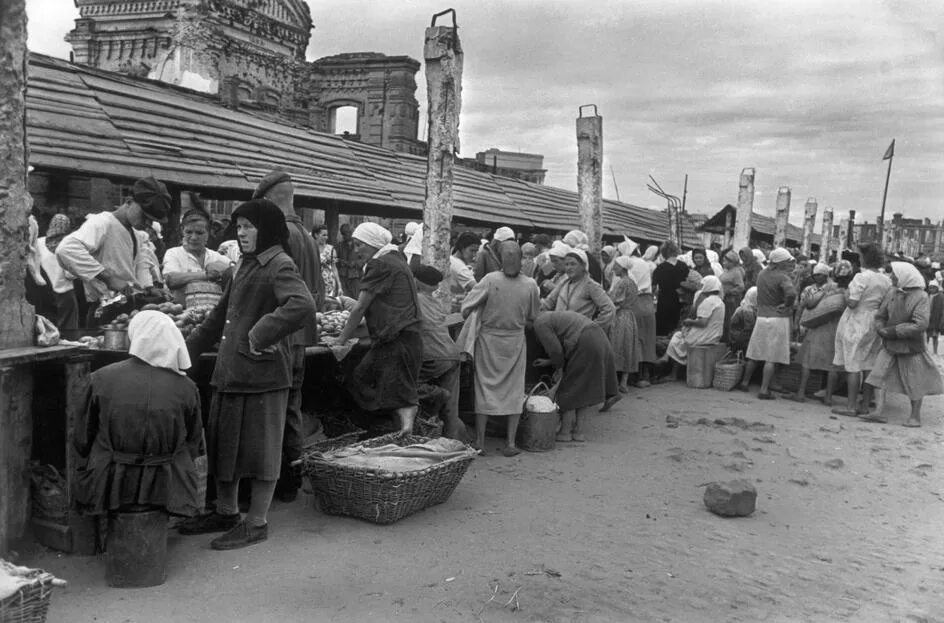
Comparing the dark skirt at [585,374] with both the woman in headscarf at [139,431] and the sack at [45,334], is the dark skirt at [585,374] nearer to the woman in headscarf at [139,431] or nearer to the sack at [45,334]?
the woman in headscarf at [139,431]

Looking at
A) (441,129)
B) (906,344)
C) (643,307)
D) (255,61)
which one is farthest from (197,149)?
(255,61)

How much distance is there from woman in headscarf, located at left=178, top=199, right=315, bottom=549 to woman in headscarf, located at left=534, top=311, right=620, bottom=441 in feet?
10.9

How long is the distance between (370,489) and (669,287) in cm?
775

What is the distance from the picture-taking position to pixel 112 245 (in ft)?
19.5

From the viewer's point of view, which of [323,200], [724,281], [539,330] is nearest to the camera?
[539,330]

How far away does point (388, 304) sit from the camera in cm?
610

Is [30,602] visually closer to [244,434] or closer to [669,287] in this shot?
[244,434]

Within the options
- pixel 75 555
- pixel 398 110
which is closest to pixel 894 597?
pixel 75 555

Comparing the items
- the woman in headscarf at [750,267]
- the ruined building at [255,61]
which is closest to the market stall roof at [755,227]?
the ruined building at [255,61]

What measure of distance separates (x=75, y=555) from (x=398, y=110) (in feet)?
73.5

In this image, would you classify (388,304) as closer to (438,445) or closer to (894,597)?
(438,445)

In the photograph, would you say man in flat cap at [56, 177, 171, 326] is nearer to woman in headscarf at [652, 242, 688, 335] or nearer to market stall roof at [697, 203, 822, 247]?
woman in headscarf at [652, 242, 688, 335]

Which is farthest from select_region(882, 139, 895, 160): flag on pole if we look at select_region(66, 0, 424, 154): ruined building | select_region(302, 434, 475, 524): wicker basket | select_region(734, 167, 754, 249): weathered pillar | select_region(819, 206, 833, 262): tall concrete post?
select_region(302, 434, 475, 524): wicker basket

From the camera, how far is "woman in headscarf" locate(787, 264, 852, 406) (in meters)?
10.0
